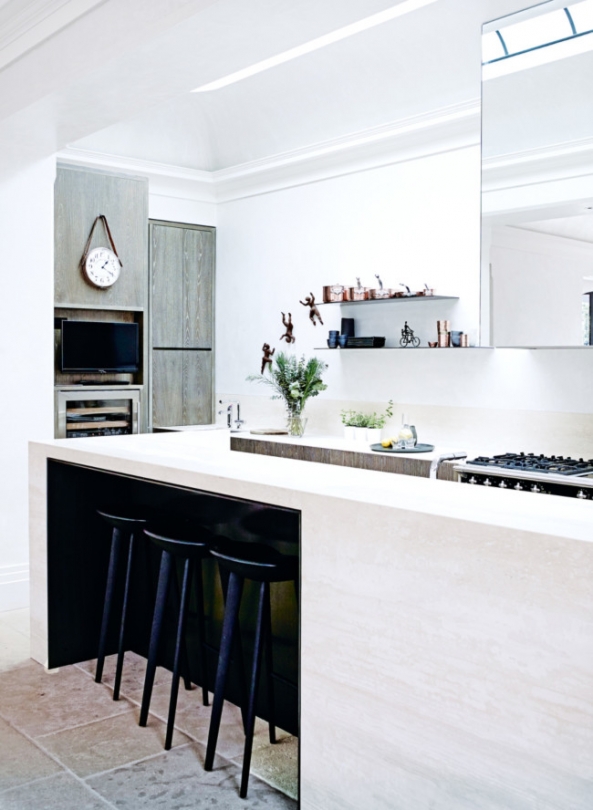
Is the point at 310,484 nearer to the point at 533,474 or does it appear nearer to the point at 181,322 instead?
the point at 533,474

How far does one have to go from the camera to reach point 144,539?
12.3 feet

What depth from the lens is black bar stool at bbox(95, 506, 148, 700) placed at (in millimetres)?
3324

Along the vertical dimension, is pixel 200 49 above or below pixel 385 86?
below

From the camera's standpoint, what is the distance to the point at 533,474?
4.06m

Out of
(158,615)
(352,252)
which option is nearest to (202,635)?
(158,615)

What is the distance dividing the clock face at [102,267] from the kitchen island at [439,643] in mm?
3668

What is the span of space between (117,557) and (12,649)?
1040mm

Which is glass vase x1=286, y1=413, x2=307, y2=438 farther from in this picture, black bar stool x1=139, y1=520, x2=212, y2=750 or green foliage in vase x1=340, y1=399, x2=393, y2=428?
black bar stool x1=139, y1=520, x2=212, y2=750

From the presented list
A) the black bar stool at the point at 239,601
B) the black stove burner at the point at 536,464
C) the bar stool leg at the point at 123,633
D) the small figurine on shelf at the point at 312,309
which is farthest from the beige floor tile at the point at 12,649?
the small figurine on shelf at the point at 312,309

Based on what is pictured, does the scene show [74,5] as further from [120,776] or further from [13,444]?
[120,776]

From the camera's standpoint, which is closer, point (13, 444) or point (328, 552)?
point (328, 552)

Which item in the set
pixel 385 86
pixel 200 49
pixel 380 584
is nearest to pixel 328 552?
pixel 380 584

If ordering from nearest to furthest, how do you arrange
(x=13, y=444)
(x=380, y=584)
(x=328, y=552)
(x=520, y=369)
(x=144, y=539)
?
(x=380, y=584) → (x=328, y=552) → (x=144, y=539) → (x=13, y=444) → (x=520, y=369)

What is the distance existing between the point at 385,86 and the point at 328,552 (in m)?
3.98
